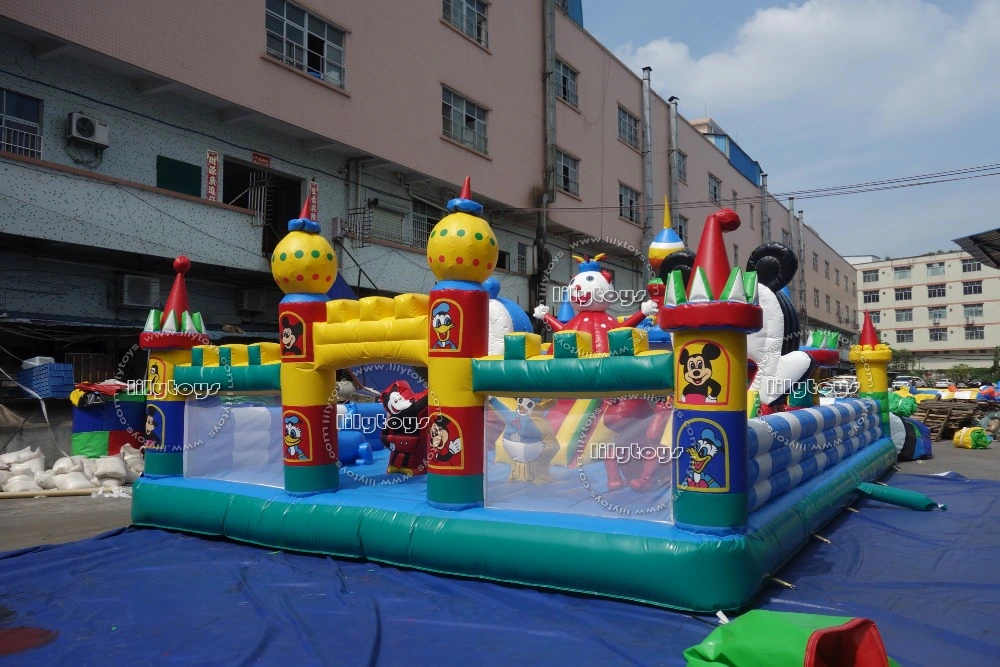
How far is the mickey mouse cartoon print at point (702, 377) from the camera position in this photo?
4.59 m

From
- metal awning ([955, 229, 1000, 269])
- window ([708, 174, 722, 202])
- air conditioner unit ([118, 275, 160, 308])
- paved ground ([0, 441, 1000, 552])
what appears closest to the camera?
paved ground ([0, 441, 1000, 552])

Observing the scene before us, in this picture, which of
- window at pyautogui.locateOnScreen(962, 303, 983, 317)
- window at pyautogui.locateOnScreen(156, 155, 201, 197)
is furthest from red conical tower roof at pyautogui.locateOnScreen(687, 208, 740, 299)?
window at pyautogui.locateOnScreen(962, 303, 983, 317)

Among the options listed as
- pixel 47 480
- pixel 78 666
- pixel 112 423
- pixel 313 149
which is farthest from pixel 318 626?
pixel 313 149

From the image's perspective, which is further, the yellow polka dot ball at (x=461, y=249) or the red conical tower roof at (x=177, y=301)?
the red conical tower roof at (x=177, y=301)

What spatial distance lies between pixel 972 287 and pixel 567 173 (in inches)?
1667

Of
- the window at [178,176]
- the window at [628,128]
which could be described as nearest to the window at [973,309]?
the window at [628,128]

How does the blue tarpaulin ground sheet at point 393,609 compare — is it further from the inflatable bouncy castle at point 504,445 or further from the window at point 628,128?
the window at point 628,128

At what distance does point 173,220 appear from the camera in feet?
37.9

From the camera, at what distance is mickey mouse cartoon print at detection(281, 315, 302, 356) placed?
20.7 feet

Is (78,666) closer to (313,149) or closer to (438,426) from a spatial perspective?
(438,426)

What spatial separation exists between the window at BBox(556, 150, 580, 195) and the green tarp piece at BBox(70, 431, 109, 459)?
492 inches

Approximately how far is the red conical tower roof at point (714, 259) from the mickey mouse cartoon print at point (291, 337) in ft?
10.7

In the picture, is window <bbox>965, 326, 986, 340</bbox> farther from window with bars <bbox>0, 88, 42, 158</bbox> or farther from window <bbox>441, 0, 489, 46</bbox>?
window with bars <bbox>0, 88, 42, 158</bbox>

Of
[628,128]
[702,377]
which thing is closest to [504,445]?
[702,377]
